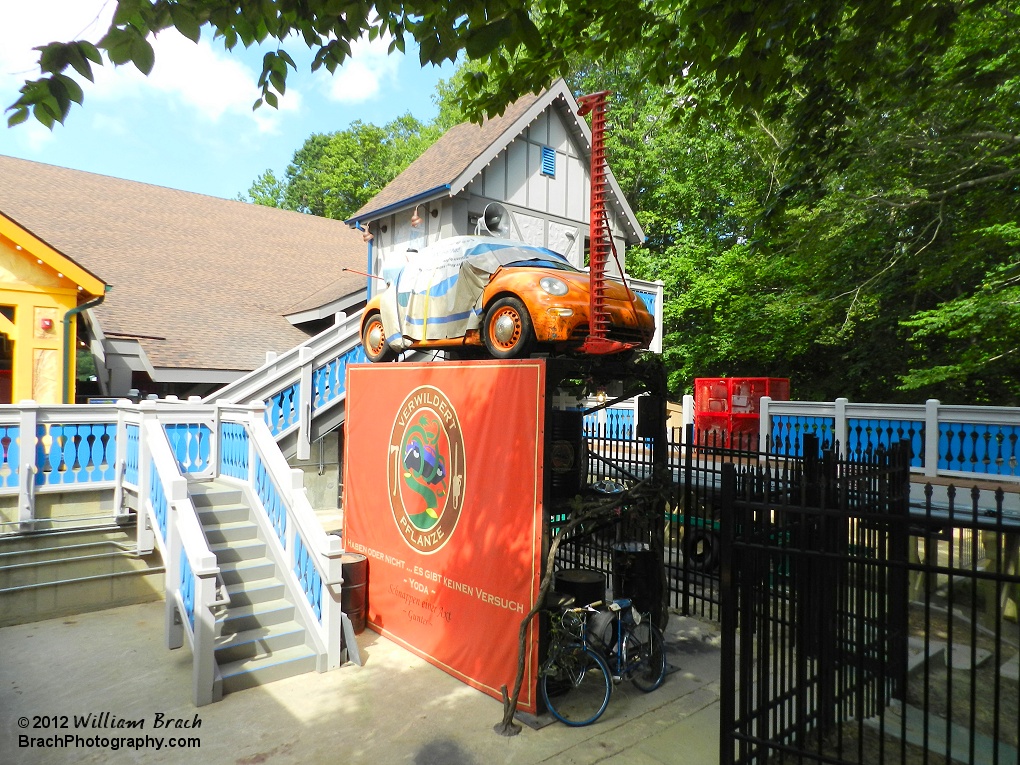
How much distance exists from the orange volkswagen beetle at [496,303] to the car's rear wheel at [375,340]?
299 millimetres

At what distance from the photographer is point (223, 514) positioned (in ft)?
29.6

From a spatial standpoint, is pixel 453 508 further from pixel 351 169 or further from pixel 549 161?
pixel 351 169

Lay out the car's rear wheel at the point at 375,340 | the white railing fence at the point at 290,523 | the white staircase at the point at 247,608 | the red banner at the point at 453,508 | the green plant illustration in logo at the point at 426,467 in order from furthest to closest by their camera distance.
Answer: the car's rear wheel at the point at 375,340 < the green plant illustration in logo at the point at 426,467 < the white railing fence at the point at 290,523 < the white staircase at the point at 247,608 < the red banner at the point at 453,508

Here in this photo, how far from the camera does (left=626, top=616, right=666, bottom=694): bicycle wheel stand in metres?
7.05

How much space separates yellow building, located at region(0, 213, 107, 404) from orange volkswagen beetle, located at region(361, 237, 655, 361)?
624cm

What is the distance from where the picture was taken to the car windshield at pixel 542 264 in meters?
8.16

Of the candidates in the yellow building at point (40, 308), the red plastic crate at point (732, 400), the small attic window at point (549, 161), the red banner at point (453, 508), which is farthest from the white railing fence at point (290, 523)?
the red plastic crate at point (732, 400)

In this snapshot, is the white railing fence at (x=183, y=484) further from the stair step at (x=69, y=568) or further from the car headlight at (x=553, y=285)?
the car headlight at (x=553, y=285)

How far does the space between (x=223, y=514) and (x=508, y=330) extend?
481 centimetres

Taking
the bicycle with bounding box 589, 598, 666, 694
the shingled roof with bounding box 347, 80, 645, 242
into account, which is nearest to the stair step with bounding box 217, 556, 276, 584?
the bicycle with bounding box 589, 598, 666, 694

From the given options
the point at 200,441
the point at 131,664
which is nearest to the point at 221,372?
the point at 200,441

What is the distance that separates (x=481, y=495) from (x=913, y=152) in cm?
1479

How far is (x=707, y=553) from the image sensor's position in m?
11.3

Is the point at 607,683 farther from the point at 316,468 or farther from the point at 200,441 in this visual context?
the point at 316,468
